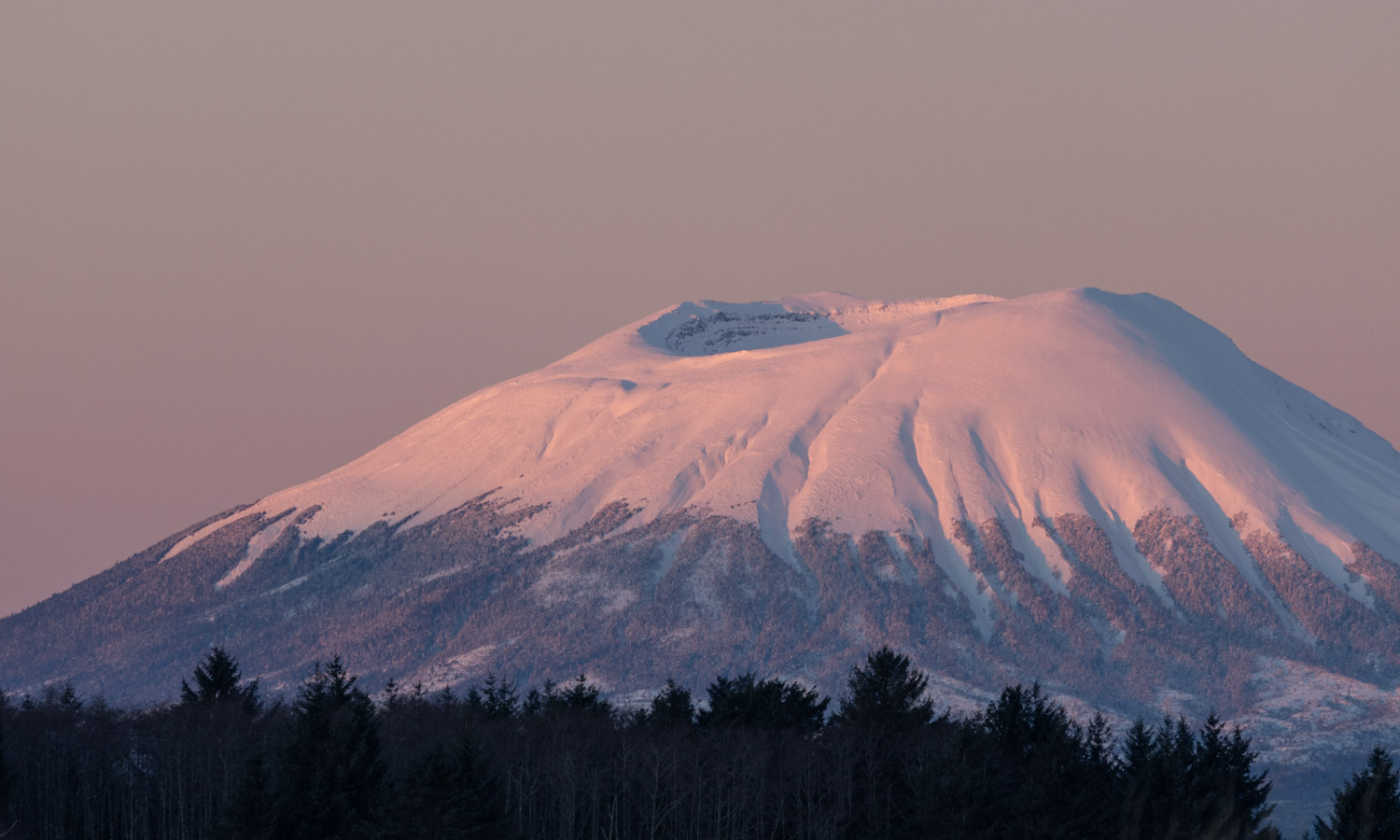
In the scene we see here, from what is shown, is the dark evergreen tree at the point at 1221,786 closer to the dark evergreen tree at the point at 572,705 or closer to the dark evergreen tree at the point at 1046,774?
the dark evergreen tree at the point at 1046,774

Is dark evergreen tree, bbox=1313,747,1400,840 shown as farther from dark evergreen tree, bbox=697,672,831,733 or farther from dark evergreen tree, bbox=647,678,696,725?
dark evergreen tree, bbox=647,678,696,725

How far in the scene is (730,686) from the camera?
142250 millimetres

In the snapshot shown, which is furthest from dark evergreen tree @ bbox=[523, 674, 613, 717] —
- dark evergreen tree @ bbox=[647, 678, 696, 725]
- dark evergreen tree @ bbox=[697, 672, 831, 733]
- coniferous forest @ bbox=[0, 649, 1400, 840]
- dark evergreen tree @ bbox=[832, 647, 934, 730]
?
dark evergreen tree @ bbox=[832, 647, 934, 730]

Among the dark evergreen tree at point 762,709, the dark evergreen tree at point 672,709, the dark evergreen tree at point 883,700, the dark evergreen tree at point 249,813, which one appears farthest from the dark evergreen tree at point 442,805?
the dark evergreen tree at point 672,709

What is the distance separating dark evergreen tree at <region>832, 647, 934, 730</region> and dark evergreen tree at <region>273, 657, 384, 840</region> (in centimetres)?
3921

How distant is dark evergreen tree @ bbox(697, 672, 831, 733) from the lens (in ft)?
417

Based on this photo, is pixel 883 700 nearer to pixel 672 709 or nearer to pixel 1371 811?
pixel 672 709

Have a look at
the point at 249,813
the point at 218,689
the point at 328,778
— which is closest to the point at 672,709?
the point at 218,689

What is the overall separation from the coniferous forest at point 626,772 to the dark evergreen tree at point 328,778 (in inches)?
3.5

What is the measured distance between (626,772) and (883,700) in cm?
1639

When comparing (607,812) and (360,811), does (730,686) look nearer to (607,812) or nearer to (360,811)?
(607,812)

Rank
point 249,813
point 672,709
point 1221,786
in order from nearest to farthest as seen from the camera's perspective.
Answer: point 249,813 < point 1221,786 < point 672,709

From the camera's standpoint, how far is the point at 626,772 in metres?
115

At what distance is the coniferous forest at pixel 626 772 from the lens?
8394 centimetres
